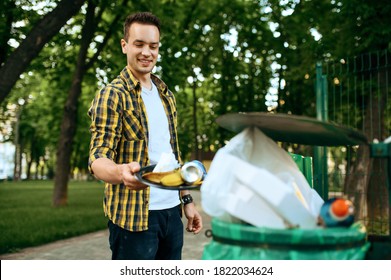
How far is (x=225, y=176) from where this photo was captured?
1.62 metres

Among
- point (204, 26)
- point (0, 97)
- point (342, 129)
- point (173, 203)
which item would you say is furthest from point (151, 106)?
point (204, 26)

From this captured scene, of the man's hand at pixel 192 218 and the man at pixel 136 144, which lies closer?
the man at pixel 136 144

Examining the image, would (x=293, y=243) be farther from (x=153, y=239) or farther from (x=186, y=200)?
(x=186, y=200)

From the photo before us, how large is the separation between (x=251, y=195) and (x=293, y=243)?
0.63 feet

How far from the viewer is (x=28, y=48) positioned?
22.7 feet

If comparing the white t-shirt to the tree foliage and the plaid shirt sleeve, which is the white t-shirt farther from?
the tree foliage

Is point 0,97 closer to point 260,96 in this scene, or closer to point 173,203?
point 173,203

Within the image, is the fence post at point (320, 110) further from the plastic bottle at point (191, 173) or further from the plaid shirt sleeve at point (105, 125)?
the plastic bottle at point (191, 173)

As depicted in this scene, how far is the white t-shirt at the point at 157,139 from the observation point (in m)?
2.59

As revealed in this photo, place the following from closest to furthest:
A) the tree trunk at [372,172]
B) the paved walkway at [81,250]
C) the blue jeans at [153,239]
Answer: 1. the blue jeans at [153,239]
2. the paved walkway at [81,250]
3. the tree trunk at [372,172]

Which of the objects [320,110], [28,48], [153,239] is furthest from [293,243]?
[28,48]

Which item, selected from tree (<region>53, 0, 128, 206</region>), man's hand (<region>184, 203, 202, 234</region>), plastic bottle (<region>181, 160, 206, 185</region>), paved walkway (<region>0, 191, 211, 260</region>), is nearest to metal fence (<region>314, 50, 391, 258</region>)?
paved walkway (<region>0, 191, 211, 260</region>)

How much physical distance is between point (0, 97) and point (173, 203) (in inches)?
193

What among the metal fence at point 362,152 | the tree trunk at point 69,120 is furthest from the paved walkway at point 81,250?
the tree trunk at point 69,120
